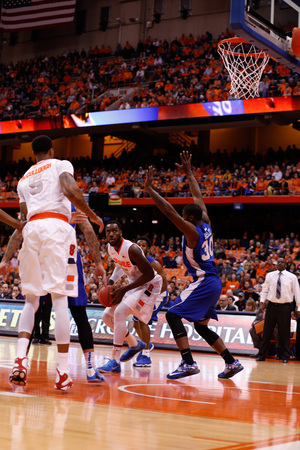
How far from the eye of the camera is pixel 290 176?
24500mm

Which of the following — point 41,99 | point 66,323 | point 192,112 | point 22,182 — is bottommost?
point 66,323

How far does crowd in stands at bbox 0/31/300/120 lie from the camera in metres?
26.1

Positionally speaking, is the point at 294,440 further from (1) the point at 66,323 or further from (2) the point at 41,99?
(2) the point at 41,99

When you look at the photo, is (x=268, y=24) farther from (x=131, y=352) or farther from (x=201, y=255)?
(x=131, y=352)

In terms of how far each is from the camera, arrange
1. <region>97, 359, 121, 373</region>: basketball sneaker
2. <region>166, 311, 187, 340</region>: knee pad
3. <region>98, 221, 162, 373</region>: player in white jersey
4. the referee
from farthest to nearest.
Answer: the referee
<region>98, 221, 162, 373</region>: player in white jersey
<region>97, 359, 121, 373</region>: basketball sneaker
<region>166, 311, 187, 340</region>: knee pad

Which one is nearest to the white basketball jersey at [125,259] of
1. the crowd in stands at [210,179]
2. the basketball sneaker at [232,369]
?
the basketball sneaker at [232,369]

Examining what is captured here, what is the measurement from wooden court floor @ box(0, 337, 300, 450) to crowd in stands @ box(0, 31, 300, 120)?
19.2 meters

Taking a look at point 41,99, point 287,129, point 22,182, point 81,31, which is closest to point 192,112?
point 287,129

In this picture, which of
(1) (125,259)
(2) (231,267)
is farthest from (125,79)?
(1) (125,259)

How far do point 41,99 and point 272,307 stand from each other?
23975 mm

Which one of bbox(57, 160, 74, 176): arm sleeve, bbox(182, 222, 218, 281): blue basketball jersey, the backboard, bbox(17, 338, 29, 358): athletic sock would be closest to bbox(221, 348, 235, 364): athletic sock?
bbox(182, 222, 218, 281): blue basketball jersey

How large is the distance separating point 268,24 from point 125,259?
4.02 m

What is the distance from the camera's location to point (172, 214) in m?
6.67

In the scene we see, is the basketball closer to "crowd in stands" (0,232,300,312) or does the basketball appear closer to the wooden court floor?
the wooden court floor
